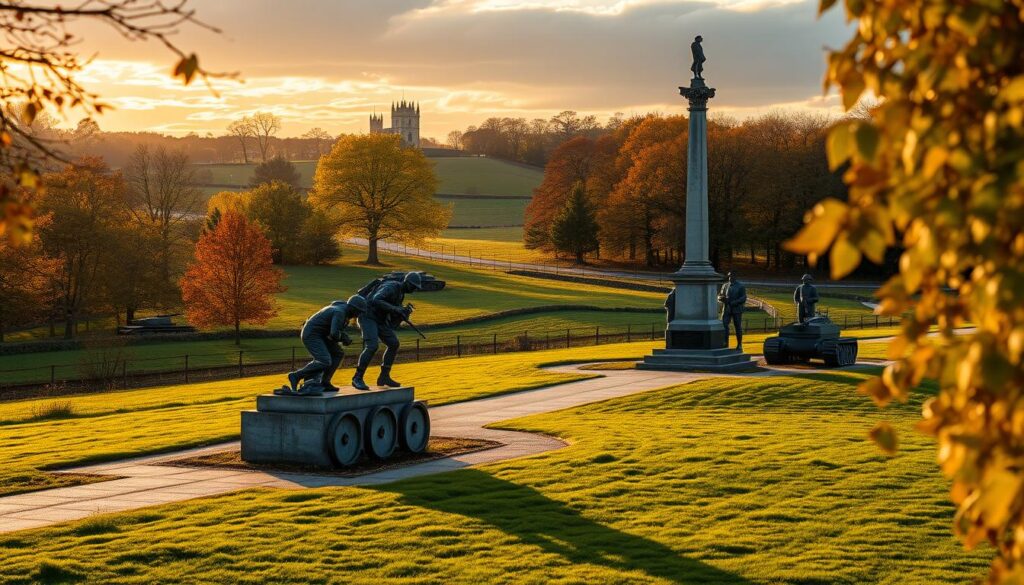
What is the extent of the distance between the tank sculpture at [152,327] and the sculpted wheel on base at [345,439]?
1663 inches

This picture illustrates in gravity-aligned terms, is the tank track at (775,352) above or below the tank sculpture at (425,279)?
below

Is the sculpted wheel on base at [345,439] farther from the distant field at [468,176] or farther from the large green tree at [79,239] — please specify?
the distant field at [468,176]

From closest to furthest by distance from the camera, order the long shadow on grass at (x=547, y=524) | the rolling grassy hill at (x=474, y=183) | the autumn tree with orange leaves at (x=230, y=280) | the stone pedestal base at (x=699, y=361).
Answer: the long shadow on grass at (x=547, y=524)
the stone pedestal base at (x=699, y=361)
the autumn tree with orange leaves at (x=230, y=280)
the rolling grassy hill at (x=474, y=183)

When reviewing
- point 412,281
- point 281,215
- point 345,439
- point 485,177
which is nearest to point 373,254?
point 281,215

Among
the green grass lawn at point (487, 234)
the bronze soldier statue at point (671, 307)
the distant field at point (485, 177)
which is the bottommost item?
the bronze soldier statue at point (671, 307)

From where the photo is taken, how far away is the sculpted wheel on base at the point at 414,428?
69.4 feet

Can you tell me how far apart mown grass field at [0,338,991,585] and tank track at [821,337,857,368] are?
1444 cm

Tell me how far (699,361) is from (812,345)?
10.9ft

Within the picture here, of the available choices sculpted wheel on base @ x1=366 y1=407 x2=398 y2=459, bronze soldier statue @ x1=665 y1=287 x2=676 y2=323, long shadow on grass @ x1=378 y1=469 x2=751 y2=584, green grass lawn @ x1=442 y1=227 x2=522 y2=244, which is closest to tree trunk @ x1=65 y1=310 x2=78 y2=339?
bronze soldier statue @ x1=665 y1=287 x2=676 y2=323

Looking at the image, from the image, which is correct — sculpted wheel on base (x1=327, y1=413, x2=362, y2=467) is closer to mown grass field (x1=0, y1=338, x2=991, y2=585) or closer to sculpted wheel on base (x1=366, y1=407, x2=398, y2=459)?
sculpted wheel on base (x1=366, y1=407, x2=398, y2=459)

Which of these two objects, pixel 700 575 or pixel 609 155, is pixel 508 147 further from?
pixel 700 575

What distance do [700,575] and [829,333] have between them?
2455cm

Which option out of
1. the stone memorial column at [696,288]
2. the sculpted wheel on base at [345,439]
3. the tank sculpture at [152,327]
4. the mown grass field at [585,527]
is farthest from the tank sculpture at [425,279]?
the tank sculpture at [152,327]

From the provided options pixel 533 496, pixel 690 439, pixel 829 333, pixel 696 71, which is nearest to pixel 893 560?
pixel 533 496
